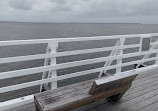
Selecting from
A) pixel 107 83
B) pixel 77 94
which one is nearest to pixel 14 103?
pixel 77 94

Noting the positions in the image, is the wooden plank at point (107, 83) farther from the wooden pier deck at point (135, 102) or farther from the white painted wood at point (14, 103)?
the white painted wood at point (14, 103)

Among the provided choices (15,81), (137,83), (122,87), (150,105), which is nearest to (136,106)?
(150,105)

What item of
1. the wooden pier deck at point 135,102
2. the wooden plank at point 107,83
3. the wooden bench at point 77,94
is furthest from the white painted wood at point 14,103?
the wooden plank at point 107,83

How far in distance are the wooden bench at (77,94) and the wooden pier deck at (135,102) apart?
0.52 meters

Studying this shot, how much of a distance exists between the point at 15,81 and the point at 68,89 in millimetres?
10593

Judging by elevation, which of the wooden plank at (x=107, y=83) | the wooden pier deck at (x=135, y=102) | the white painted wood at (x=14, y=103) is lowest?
the wooden pier deck at (x=135, y=102)

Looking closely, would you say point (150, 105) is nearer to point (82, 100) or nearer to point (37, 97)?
point (82, 100)

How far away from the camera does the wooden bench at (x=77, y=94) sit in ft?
8.20

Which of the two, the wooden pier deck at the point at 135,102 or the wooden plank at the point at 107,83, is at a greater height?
the wooden plank at the point at 107,83

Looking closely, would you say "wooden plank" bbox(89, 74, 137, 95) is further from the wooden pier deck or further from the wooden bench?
the wooden pier deck

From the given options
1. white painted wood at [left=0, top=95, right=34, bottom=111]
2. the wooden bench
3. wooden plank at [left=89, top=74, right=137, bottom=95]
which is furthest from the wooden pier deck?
wooden plank at [left=89, top=74, right=137, bottom=95]

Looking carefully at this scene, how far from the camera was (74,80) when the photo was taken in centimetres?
1246

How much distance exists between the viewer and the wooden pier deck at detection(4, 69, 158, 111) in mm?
3328

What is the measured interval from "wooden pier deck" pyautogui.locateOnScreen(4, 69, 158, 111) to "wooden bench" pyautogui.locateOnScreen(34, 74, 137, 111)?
519mm
